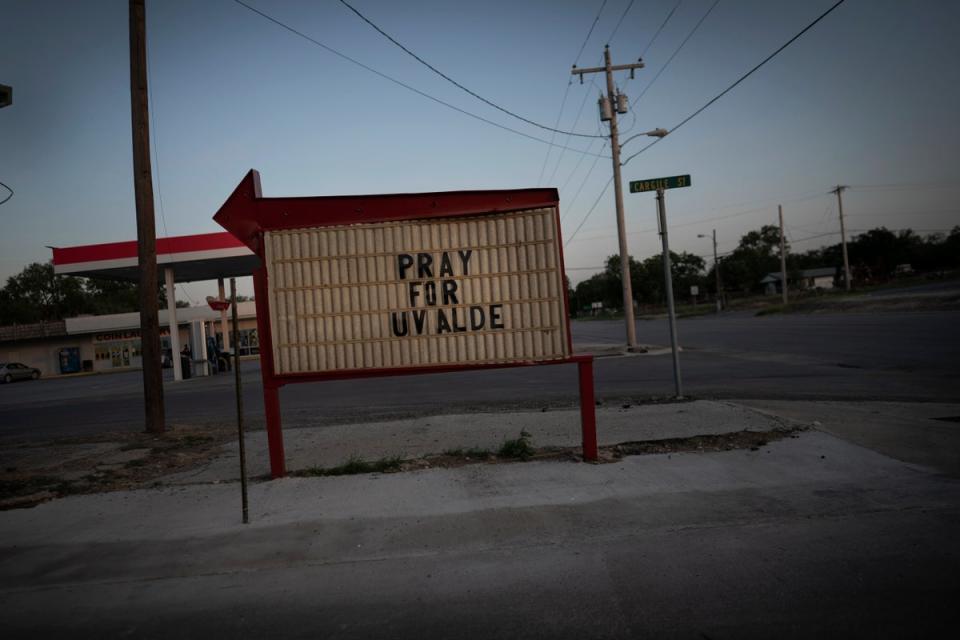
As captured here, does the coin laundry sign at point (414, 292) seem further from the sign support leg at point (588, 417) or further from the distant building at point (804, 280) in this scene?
the distant building at point (804, 280)

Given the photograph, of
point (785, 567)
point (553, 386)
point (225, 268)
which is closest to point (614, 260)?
point (225, 268)

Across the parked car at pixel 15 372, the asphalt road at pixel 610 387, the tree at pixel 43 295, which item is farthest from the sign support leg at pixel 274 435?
the tree at pixel 43 295

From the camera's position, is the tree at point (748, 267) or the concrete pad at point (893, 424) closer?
the concrete pad at point (893, 424)

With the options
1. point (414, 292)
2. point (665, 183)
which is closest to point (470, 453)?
point (414, 292)

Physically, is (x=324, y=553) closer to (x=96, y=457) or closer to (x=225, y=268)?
(x=96, y=457)

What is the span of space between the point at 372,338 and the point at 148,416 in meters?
5.16

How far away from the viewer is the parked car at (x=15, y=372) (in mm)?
40719

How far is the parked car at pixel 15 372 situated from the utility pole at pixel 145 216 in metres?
41.7

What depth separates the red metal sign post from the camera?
6180 millimetres

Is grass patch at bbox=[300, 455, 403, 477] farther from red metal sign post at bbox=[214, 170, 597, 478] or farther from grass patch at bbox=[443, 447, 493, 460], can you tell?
grass patch at bbox=[443, 447, 493, 460]

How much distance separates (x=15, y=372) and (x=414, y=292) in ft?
157

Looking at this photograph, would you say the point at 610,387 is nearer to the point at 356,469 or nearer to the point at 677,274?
the point at 356,469

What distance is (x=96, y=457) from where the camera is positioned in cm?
775

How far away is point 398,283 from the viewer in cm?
623
